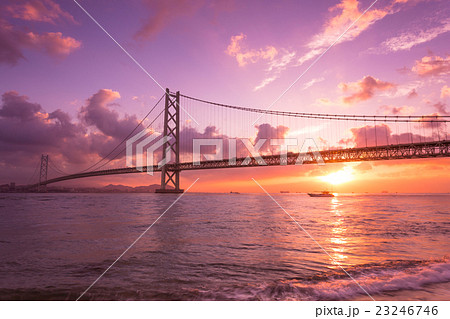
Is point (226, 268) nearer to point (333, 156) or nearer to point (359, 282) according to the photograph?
point (359, 282)

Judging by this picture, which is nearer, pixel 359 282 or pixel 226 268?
pixel 359 282

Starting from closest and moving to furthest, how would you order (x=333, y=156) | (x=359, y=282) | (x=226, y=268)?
(x=359, y=282) → (x=226, y=268) → (x=333, y=156)

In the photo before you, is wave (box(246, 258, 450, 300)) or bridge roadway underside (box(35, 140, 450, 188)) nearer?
wave (box(246, 258, 450, 300))

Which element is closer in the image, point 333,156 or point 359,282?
point 359,282

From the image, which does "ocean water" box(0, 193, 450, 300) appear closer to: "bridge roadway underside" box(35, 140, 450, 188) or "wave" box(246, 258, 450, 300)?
"wave" box(246, 258, 450, 300)

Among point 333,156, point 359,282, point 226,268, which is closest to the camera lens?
point 359,282

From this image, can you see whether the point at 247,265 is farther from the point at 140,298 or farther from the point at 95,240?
the point at 95,240

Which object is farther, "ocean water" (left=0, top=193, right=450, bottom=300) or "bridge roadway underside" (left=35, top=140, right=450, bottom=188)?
"bridge roadway underside" (left=35, top=140, right=450, bottom=188)

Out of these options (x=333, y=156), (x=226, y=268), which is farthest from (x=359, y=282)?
(x=333, y=156)

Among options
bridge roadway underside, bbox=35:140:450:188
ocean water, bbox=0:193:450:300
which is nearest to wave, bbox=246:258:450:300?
ocean water, bbox=0:193:450:300

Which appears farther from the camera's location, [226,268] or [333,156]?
[333,156]

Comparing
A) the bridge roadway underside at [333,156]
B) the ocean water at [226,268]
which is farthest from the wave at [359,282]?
the bridge roadway underside at [333,156]

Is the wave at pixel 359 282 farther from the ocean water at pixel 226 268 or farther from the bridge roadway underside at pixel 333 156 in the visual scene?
the bridge roadway underside at pixel 333 156
